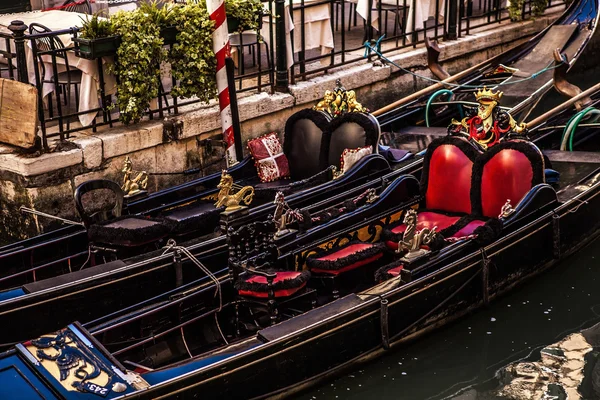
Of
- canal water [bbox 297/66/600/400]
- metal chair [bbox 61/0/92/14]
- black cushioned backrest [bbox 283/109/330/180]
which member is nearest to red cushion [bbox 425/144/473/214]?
canal water [bbox 297/66/600/400]

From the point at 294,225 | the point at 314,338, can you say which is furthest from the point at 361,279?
the point at 314,338

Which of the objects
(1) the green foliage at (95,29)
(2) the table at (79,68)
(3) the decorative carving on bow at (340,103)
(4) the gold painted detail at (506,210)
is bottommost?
(4) the gold painted detail at (506,210)

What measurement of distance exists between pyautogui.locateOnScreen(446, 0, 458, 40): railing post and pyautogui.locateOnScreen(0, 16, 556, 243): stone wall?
0.46m

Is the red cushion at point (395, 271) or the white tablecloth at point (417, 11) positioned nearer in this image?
the red cushion at point (395, 271)

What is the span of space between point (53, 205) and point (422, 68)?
3.52 metres

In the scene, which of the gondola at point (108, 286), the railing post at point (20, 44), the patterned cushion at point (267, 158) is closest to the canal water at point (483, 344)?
the gondola at point (108, 286)

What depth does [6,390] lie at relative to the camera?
12.7 ft

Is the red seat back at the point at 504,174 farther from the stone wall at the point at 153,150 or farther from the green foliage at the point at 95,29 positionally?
the green foliage at the point at 95,29

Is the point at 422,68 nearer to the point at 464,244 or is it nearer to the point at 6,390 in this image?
the point at 464,244

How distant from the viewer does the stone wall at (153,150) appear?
5.79m

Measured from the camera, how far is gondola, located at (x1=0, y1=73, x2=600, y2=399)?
4.07 metres

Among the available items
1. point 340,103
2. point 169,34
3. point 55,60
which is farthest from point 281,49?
point 55,60

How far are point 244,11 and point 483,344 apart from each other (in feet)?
8.75

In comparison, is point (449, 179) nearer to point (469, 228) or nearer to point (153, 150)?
point (469, 228)
